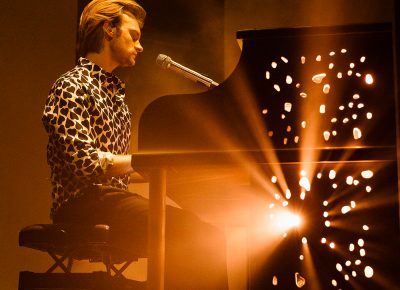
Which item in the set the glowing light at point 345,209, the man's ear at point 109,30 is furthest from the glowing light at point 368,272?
the man's ear at point 109,30

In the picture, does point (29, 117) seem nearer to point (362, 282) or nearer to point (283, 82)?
point (283, 82)

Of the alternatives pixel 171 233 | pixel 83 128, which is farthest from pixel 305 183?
pixel 83 128

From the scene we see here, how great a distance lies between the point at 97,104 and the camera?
83.3 inches

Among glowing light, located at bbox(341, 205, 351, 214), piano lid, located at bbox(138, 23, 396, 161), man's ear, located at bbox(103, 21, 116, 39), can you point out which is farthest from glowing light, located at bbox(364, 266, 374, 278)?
man's ear, located at bbox(103, 21, 116, 39)

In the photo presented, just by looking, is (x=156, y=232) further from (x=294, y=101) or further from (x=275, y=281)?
(x=294, y=101)

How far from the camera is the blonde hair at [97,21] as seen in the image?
230cm

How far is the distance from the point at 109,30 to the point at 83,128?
505 millimetres

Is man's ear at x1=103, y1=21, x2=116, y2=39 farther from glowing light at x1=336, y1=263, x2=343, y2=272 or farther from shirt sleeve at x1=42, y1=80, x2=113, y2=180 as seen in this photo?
glowing light at x1=336, y1=263, x2=343, y2=272

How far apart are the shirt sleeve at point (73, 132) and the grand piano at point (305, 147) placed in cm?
34

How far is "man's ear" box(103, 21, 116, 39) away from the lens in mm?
2303

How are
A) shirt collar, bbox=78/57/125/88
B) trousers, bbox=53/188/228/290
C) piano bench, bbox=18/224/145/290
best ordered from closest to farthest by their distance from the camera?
1. trousers, bbox=53/188/228/290
2. piano bench, bbox=18/224/145/290
3. shirt collar, bbox=78/57/125/88

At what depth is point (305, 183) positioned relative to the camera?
4.97ft

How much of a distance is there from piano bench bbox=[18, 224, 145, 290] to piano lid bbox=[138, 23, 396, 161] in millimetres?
491

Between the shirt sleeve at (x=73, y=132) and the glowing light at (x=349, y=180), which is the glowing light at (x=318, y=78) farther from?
the shirt sleeve at (x=73, y=132)
